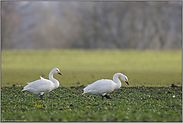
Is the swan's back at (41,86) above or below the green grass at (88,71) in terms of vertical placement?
below

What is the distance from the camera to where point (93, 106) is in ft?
26.0

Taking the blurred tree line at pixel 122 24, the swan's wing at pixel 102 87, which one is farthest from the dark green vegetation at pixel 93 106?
the blurred tree line at pixel 122 24

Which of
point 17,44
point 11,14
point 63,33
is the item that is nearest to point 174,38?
point 63,33

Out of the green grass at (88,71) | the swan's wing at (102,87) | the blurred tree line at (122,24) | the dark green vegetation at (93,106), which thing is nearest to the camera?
the dark green vegetation at (93,106)

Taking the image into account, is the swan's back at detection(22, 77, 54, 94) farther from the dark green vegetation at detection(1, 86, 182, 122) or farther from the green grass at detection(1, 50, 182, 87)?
the green grass at detection(1, 50, 182, 87)

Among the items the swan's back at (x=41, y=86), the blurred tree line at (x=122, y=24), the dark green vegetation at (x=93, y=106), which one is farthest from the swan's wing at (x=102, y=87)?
the blurred tree line at (x=122, y=24)

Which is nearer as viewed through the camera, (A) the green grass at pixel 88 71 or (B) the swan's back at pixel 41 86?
(B) the swan's back at pixel 41 86

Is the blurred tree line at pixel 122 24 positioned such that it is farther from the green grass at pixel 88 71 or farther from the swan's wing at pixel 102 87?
the swan's wing at pixel 102 87

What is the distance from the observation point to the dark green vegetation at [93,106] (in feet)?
21.8

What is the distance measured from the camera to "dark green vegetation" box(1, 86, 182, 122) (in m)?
6.64

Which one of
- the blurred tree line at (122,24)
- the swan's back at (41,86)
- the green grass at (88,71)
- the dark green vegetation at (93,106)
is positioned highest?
the blurred tree line at (122,24)

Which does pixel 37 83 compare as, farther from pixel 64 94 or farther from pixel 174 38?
pixel 174 38

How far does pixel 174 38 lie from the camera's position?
4294 centimetres

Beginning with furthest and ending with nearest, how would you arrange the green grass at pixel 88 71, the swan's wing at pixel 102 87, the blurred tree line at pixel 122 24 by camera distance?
the blurred tree line at pixel 122 24 → the green grass at pixel 88 71 → the swan's wing at pixel 102 87
